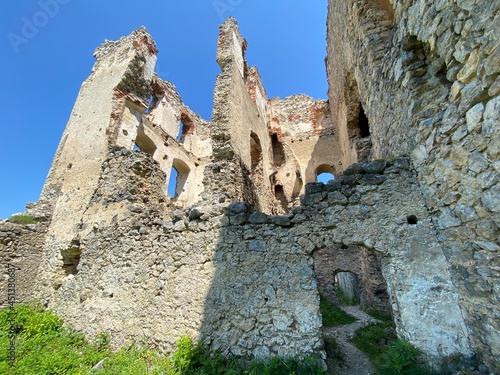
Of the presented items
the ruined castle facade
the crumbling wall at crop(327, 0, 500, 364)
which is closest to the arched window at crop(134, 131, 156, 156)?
the ruined castle facade

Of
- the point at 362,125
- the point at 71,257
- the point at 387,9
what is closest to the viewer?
the point at 387,9

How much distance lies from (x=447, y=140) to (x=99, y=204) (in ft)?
22.3

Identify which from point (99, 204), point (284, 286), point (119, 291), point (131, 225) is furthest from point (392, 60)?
point (99, 204)

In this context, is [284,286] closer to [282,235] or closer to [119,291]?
[282,235]

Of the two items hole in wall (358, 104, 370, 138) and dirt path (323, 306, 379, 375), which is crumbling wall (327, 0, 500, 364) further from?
hole in wall (358, 104, 370, 138)

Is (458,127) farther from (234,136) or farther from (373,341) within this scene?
(234,136)

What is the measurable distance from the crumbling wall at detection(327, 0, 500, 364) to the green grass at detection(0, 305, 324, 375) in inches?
81.4

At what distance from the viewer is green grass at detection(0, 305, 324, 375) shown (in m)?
3.29

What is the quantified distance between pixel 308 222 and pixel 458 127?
6.84 feet

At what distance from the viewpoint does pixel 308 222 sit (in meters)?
3.73

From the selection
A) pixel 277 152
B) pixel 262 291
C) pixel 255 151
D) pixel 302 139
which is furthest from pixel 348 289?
pixel 262 291

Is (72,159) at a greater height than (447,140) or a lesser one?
greater

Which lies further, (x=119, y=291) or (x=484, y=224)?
(x=119, y=291)

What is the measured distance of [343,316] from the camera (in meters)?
7.18
